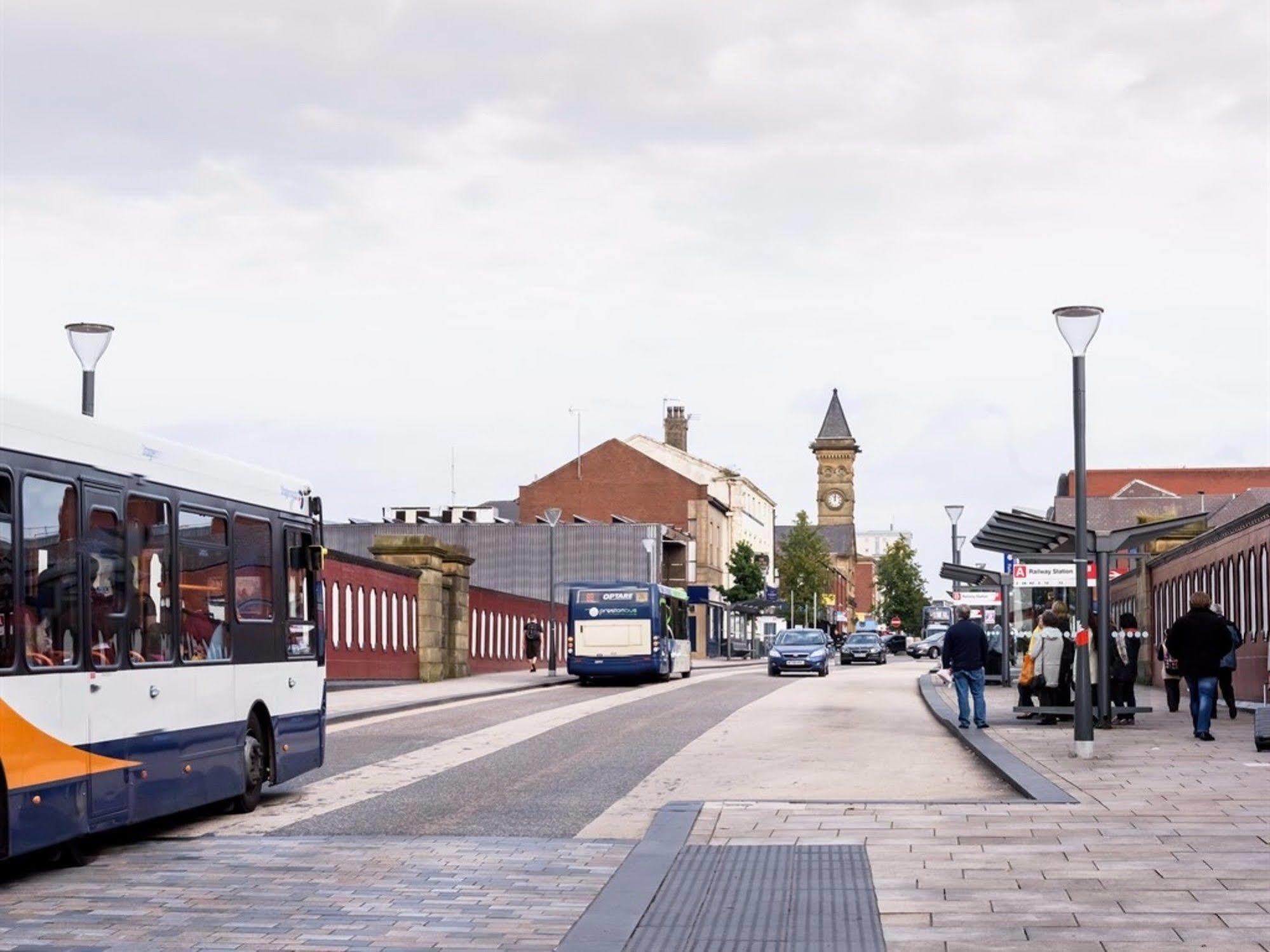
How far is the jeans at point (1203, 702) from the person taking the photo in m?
21.9

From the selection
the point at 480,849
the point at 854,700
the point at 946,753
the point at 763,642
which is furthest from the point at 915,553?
the point at 480,849

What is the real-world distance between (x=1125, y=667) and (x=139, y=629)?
18126 mm

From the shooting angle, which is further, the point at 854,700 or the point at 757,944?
the point at 854,700

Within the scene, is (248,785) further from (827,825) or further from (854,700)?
(854,700)

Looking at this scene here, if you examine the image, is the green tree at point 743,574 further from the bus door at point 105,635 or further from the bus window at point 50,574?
the bus window at point 50,574

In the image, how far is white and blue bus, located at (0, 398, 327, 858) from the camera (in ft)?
34.3

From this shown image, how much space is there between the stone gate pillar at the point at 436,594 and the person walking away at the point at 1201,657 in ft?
89.5

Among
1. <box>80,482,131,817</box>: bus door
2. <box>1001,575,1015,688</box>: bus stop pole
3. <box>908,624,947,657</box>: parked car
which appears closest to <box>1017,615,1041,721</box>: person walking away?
<box>1001,575,1015,688</box>: bus stop pole

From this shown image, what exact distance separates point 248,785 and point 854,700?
2294cm

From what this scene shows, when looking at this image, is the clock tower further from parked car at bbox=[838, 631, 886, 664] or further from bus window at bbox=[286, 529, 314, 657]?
bus window at bbox=[286, 529, 314, 657]

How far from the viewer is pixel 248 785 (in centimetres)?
1453

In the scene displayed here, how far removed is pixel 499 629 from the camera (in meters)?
61.8

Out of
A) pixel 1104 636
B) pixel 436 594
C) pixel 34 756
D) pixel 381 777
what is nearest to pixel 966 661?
pixel 1104 636

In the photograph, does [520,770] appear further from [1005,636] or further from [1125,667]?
[1005,636]
